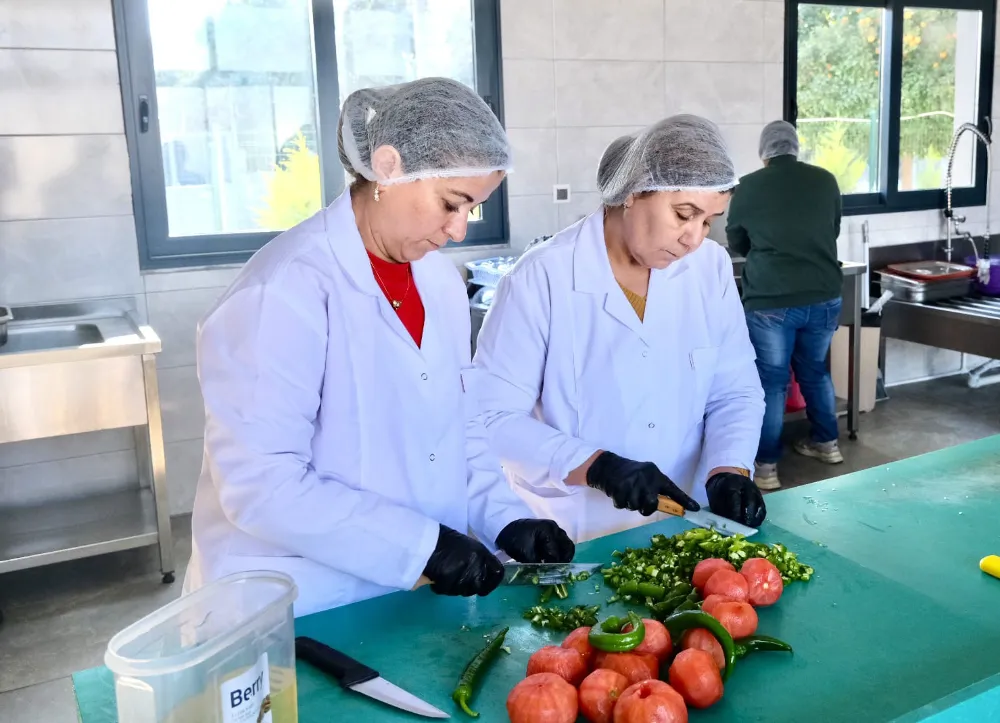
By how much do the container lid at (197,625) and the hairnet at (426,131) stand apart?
A: 61cm

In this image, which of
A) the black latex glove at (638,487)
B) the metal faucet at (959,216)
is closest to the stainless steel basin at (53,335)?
the black latex glove at (638,487)

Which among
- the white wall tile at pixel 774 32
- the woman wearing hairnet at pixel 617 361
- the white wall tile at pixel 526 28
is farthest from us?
the white wall tile at pixel 774 32

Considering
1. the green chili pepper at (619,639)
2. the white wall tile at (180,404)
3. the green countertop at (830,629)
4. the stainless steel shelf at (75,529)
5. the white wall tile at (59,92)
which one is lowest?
the stainless steel shelf at (75,529)

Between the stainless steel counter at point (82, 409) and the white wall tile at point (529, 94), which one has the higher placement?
the white wall tile at point (529, 94)

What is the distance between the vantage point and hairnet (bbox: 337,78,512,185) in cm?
128

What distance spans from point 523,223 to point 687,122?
235 cm

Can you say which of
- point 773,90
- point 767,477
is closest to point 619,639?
point 767,477

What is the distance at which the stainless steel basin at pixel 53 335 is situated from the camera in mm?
3045

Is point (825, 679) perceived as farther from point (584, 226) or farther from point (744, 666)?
point (584, 226)

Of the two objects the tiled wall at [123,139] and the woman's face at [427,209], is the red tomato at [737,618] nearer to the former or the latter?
the woman's face at [427,209]

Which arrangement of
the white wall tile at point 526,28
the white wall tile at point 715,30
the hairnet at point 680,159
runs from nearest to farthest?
1. the hairnet at point 680,159
2. the white wall tile at point 526,28
3. the white wall tile at point 715,30

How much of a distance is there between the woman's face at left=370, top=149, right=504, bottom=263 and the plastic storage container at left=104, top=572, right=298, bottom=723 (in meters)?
0.57

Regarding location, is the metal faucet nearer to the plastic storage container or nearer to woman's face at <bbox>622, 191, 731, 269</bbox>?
woman's face at <bbox>622, 191, 731, 269</bbox>

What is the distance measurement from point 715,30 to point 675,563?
138 inches
